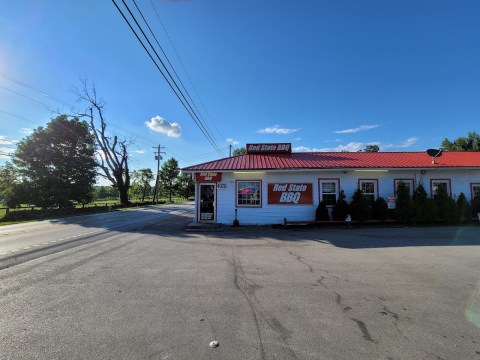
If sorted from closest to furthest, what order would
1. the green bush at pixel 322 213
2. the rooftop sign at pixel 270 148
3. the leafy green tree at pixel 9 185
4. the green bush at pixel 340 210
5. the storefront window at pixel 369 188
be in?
the green bush at pixel 340 210
the green bush at pixel 322 213
the storefront window at pixel 369 188
the rooftop sign at pixel 270 148
the leafy green tree at pixel 9 185

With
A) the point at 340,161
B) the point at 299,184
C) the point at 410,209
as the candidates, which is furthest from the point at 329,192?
the point at 410,209

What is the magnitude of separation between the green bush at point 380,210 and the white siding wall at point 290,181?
122cm

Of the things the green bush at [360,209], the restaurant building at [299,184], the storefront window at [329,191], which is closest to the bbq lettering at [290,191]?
the restaurant building at [299,184]

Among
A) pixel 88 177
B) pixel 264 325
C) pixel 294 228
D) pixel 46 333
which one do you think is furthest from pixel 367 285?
pixel 88 177

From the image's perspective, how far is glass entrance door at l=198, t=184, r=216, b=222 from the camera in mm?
16703

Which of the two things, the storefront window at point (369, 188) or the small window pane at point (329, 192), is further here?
the storefront window at point (369, 188)

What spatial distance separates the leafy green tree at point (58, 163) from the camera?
2944cm

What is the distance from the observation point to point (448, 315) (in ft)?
14.0

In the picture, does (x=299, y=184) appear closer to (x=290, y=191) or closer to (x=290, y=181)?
(x=290, y=181)

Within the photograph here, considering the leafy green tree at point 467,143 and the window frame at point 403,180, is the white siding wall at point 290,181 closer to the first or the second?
the window frame at point 403,180

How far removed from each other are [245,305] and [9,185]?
1336 inches

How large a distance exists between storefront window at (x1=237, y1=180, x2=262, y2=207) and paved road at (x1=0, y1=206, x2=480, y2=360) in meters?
7.23

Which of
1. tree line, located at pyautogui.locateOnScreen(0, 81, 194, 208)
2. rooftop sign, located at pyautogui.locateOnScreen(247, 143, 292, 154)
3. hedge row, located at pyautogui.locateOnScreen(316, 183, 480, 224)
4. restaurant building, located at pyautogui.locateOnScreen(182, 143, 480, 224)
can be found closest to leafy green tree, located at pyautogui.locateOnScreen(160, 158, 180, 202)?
tree line, located at pyautogui.locateOnScreen(0, 81, 194, 208)

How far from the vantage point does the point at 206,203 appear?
1681 centimetres
